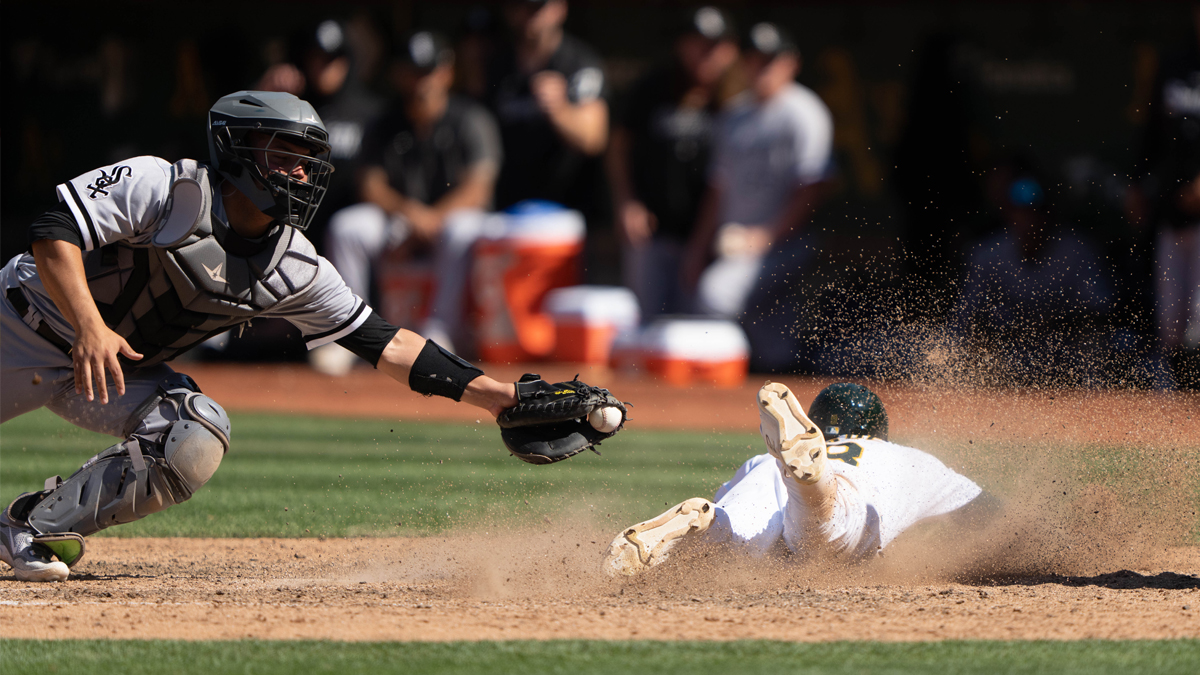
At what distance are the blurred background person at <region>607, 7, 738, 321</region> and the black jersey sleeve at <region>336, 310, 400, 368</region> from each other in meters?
7.09

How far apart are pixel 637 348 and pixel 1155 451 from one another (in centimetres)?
531

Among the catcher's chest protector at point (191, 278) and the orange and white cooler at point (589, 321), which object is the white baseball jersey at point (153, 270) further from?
the orange and white cooler at point (589, 321)

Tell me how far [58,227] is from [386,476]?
3.88 metres

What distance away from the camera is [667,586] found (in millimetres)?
4723

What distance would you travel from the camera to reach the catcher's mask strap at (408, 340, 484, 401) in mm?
4992

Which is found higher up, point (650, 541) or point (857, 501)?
point (857, 501)

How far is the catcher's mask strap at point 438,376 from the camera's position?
4.99 meters

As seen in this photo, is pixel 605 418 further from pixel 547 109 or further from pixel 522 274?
pixel 522 274

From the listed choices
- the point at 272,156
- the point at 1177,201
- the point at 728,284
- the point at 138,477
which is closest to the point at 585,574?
the point at 138,477

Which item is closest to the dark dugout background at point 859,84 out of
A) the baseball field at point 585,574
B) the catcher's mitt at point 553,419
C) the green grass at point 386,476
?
the green grass at point 386,476

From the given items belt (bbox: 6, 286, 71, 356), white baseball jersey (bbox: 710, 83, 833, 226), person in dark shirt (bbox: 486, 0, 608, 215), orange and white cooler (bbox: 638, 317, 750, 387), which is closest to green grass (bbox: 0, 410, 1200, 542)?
belt (bbox: 6, 286, 71, 356)

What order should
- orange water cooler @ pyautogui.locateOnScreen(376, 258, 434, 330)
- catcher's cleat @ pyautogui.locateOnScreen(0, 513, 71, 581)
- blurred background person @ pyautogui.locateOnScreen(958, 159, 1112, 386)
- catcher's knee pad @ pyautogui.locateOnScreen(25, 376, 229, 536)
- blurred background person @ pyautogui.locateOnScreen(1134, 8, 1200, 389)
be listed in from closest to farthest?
catcher's knee pad @ pyautogui.locateOnScreen(25, 376, 229, 536) → catcher's cleat @ pyautogui.locateOnScreen(0, 513, 71, 581) → blurred background person @ pyautogui.locateOnScreen(1134, 8, 1200, 389) → blurred background person @ pyautogui.locateOnScreen(958, 159, 1112, 386) → orange water cooler @ pyautogui.locateOnScreen(376, 258, 434, 330)

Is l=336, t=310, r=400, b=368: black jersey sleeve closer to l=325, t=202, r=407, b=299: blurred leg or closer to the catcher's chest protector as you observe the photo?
the catcher's chest protector

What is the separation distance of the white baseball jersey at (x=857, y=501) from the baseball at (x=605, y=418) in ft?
1.58
